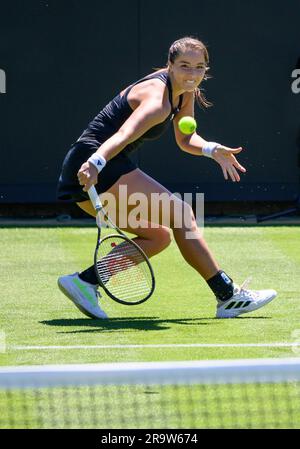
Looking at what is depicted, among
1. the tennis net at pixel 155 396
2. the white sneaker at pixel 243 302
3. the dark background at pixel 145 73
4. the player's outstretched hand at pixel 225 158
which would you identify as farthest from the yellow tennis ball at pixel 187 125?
the dark background at pixel 145 73

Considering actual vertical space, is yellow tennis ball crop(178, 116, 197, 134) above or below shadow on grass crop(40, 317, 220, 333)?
above

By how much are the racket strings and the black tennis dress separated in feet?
1.04

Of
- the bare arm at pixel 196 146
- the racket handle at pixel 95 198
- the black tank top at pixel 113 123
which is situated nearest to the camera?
the racket handle at pixel 95 198

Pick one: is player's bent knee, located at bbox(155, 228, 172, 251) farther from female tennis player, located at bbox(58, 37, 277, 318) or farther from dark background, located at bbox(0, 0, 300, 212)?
dark background, located at bbox(0, 0, 300, 212)

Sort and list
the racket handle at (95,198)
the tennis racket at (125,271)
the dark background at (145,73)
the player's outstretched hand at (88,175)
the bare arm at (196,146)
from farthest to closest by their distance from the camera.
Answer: the dark background at (145,73) < the bare arm at (196,146) < the tennis racket at (125,271) < the racket handle at (95,198) < the player's outstretched hand at (88,175)

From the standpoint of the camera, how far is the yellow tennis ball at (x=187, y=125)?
689 cm

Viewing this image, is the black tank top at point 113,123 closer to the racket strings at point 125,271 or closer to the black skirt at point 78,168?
the black skirt at point 78,168

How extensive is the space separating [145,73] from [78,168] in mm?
6072

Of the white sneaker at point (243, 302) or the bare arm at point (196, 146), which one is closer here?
the bare arm at point (196, 146)

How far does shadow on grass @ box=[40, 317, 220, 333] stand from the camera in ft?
21.9

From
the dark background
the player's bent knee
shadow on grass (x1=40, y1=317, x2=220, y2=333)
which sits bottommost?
the dark background

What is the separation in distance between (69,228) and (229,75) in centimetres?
236

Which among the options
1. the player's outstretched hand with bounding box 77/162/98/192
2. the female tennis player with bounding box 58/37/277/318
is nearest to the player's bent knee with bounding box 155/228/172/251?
the female tennis player with bounding box 58/37/277/318

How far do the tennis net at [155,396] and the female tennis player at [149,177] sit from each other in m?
1.58
